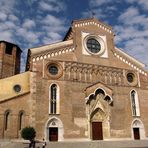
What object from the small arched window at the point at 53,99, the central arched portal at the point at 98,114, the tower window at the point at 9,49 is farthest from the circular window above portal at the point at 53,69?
the tower window at the point at 9,49

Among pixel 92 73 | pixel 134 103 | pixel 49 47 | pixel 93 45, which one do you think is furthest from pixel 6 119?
pixel 134 103

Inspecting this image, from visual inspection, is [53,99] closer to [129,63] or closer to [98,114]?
[98,114]

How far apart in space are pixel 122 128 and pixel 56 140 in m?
6.70

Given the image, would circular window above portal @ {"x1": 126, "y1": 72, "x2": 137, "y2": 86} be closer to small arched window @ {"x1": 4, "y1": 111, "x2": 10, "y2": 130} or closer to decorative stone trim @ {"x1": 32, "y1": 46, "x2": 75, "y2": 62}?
decorative stone trim @ {"x1": 32, "y1": 46, "x2": 75, "y2": 62}

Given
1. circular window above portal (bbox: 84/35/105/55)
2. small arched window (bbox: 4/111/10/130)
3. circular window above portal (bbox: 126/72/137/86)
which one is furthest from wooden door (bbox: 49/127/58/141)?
circular window above portal (bbox: 126/72/137/86)

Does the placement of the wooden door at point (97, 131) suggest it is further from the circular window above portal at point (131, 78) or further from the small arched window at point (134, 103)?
the circular window above portal at point (131, 78)

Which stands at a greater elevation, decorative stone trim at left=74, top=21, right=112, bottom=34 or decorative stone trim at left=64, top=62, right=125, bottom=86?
decorative stone trim at left=74, top=21, right=112, bottom=34

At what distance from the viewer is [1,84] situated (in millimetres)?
22250

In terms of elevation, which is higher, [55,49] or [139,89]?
[55,49]

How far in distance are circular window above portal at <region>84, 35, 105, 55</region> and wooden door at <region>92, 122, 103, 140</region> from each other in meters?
7.49

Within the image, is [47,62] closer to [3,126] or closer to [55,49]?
[55,49]

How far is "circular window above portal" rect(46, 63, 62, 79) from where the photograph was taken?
22703 mm

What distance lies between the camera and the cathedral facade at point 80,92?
20844 millimetres

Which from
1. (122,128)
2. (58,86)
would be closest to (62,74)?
(58,86)
